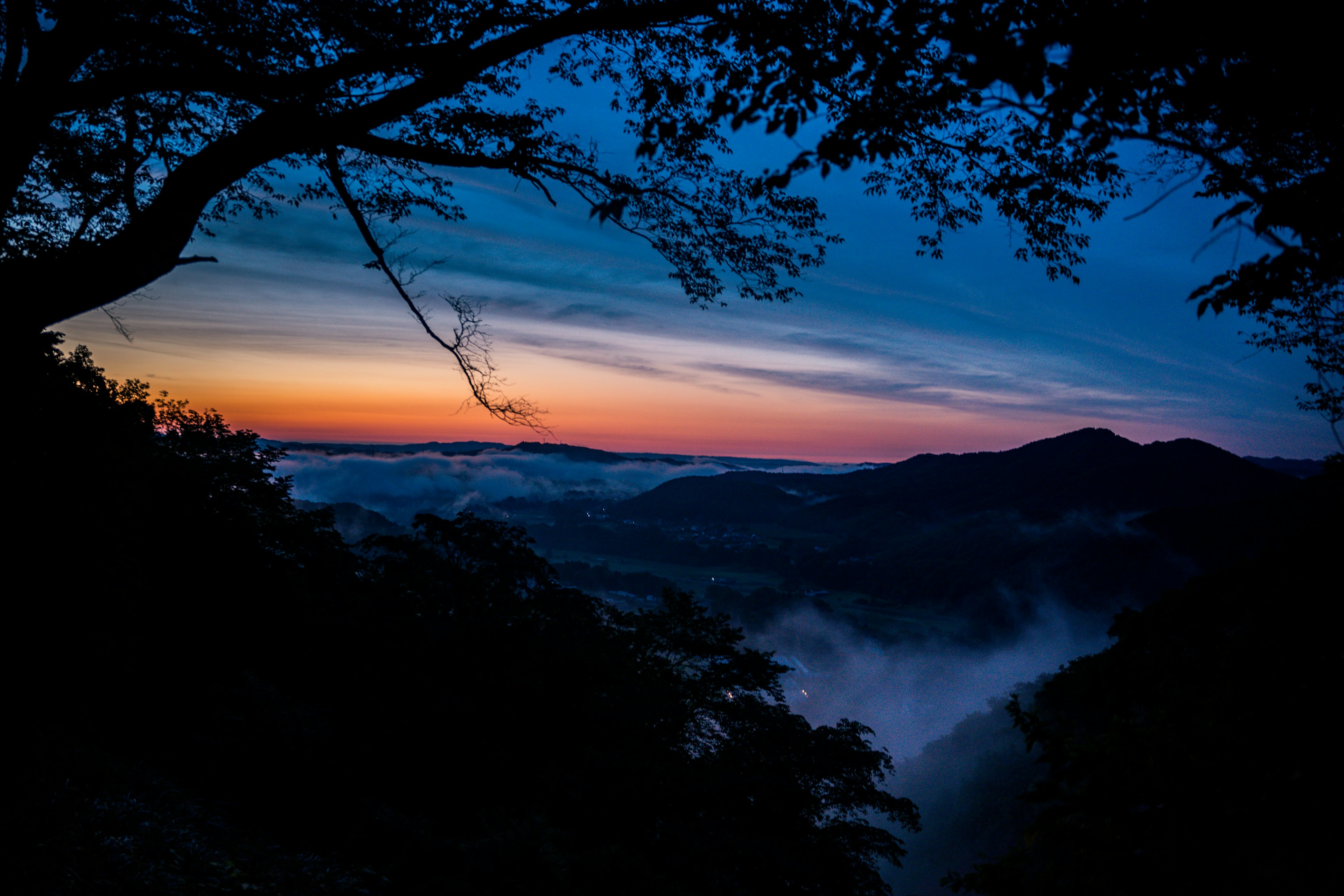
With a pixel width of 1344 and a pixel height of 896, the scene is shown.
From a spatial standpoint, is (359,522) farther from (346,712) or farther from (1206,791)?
(1206,791)

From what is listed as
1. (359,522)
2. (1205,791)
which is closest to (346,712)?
(1205,791)

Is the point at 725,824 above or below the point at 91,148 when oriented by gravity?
below

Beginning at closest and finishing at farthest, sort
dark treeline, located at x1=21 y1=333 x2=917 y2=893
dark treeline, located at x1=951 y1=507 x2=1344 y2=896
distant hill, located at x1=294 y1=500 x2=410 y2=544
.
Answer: dark treeline, located at x1=951 y1=507 x2=1344 y2=896, dark treeline, located at x1=21 y1=333 x2=917 y2=893, distant hill, located at x1=294 y1=500 x2=410 y2=544

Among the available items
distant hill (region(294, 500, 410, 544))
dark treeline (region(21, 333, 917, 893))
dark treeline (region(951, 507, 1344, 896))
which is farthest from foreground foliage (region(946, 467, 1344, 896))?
distant hill (region(294, 500, 410, 544))

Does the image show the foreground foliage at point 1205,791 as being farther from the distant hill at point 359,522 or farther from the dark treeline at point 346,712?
the distant hill at point 359,522

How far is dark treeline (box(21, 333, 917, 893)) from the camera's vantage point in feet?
22.8

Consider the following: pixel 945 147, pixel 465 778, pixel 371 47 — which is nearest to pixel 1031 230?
pixel 945 147

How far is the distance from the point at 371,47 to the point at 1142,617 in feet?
89.8

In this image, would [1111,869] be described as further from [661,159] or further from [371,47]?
[371,47]

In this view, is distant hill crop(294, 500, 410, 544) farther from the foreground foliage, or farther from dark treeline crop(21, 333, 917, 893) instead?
the foreground foliage

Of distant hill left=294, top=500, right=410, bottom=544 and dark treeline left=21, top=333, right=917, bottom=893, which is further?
distant hill left=294, top=500, right=410, bottom=544

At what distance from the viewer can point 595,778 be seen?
11391 millimetres

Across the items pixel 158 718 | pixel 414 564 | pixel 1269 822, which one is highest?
pixel 1269 822

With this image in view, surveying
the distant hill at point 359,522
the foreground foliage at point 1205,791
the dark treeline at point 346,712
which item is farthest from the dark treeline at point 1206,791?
the distant hill at point 359,522
